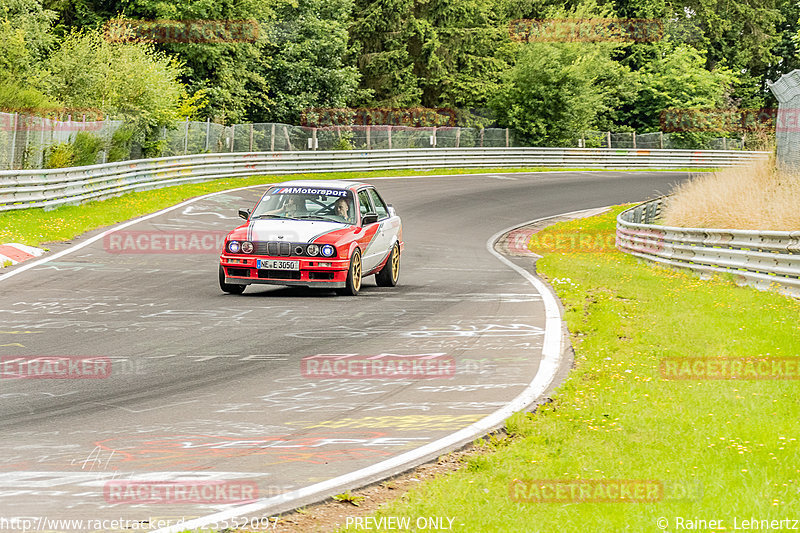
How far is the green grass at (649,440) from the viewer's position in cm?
497

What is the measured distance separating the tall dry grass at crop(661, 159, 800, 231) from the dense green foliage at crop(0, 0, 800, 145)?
1789 centimetres

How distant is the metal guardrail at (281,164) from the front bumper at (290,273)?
10140mm

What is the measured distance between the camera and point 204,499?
17.3 feet

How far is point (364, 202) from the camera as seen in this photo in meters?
15.2

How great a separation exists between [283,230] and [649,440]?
8061 mm

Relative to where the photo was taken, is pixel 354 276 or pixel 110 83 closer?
A: pixel 354 276

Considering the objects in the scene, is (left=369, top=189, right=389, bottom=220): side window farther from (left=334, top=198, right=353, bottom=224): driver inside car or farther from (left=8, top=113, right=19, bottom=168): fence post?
(left=8, top=113, right=19, bottom=168): fence post

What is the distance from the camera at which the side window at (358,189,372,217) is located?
48.8ft

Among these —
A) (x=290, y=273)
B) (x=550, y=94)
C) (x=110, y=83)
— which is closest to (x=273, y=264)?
(x=290, y=273)

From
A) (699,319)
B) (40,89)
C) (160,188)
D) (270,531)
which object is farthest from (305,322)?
(40,89)

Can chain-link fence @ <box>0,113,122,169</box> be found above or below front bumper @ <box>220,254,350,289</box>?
above

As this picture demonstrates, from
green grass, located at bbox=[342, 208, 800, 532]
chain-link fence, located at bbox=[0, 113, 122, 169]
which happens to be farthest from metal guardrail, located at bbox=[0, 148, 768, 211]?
green grass, located at bbox=[342, 208, 800, 532]

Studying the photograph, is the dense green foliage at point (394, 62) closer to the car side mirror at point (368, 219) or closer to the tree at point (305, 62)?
the tree at point (305, 62)

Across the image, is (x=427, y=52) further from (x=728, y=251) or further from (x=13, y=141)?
(x=728, y=251)
